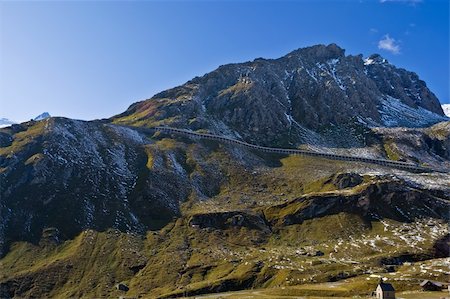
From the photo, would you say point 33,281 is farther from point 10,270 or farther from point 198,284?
point 198,284

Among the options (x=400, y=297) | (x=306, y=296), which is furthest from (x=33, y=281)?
(x=400, y=297)

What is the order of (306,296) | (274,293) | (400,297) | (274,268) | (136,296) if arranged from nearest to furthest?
1. (400,297)
2. (306,296)
3. (274,293)
4. (136,296)
5. (274,268)

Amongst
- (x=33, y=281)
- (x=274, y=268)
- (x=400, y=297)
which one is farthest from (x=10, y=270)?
(x=400, y=297)

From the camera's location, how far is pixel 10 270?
198 metres

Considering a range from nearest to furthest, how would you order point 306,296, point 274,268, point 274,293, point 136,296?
point 306,296, point 274,293, point 136,296, point 274,268

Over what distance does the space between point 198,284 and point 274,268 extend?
104ft

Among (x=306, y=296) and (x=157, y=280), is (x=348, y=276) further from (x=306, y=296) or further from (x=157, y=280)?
(x=157, y=280)

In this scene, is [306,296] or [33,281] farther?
[33,281]

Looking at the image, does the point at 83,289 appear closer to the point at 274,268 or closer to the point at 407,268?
the point at 274,268

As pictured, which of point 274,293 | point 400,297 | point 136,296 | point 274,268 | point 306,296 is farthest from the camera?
point 274,268

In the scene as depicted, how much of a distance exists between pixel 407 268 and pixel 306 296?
5826 cm

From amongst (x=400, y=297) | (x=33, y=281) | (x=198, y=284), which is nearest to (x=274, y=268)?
(x=198, y=284)

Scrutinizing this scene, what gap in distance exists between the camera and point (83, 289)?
7411 inches

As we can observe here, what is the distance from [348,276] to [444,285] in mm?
35398
